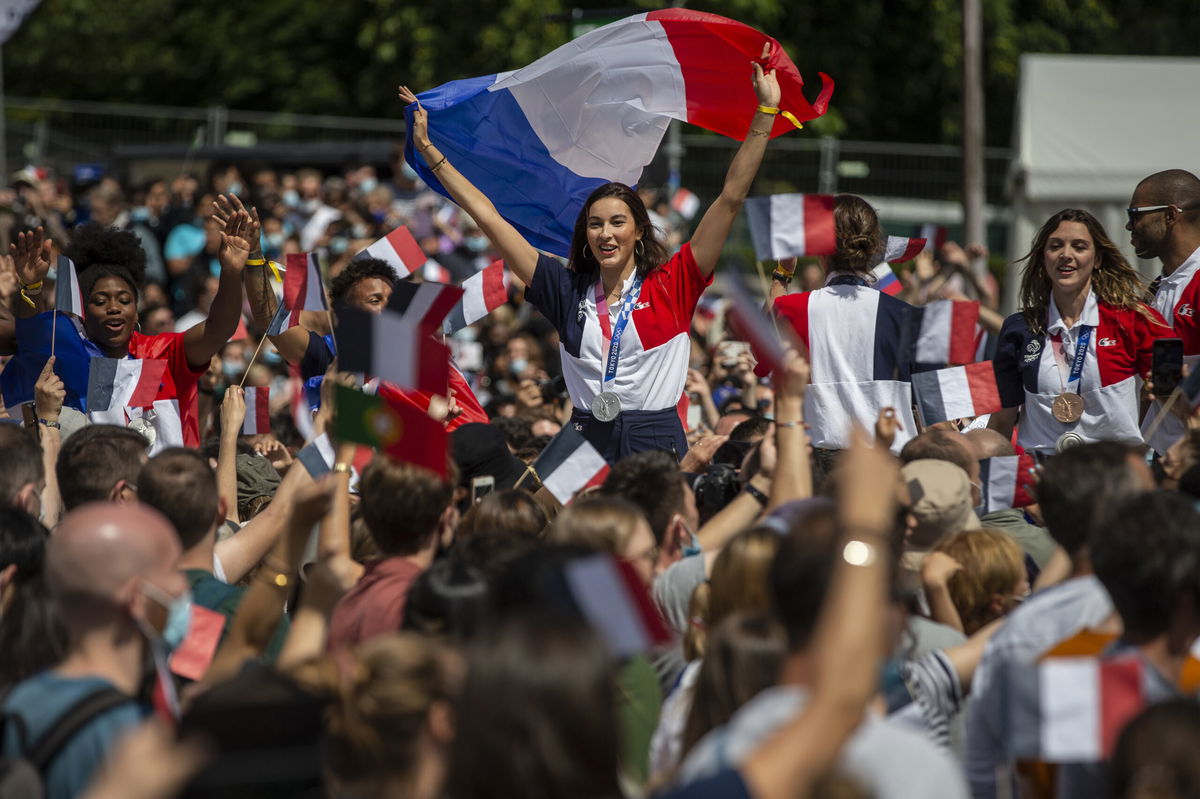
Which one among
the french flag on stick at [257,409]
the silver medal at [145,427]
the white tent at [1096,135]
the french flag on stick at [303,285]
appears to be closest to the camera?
the french flag on stick at [303,285]

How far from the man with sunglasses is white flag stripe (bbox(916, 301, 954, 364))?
3.30ft

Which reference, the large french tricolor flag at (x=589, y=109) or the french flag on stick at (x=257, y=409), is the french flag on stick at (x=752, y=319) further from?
the french flag on stick at (x=257, y=409)

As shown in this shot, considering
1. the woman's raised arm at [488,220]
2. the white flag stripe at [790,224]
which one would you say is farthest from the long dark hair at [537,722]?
the woman's raised arm at [488,220]

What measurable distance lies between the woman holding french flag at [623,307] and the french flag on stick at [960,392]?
985 mm

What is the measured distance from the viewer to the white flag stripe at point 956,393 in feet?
19.1

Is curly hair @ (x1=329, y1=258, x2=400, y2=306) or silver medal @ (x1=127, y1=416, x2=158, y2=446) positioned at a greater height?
curly hair @ (x1=329, y1=258, x2=400, y2=306)

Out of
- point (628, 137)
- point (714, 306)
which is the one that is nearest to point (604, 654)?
point (628, 137)

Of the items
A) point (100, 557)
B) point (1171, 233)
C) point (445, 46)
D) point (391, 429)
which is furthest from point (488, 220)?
point (445, 46)

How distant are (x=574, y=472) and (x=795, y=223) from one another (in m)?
1.34

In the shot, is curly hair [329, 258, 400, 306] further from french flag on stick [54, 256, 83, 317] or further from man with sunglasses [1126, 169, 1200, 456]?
man with sunglasses [1126, 169, 1200, 456]

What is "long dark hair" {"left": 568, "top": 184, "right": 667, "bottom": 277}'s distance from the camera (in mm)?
6098

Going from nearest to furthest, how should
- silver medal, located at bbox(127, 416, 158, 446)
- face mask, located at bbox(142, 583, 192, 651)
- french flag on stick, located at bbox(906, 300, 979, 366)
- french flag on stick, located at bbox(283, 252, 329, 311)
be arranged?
face mask, located at bbox(142, 583, 192, 651)
french flag on stick, located at bbox(906, 300, 979, 366)
french flag on stick, located at bbox(283, 252, 329, 311)
silver medal, located at bbox(127, 416, 158, 446)

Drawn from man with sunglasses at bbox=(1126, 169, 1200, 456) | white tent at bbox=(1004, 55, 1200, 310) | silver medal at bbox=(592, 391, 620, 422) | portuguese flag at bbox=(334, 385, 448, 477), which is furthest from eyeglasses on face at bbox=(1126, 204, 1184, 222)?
white tent at bbox=(1004, 55, 1200, 310)

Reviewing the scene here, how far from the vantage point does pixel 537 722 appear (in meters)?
2.52
